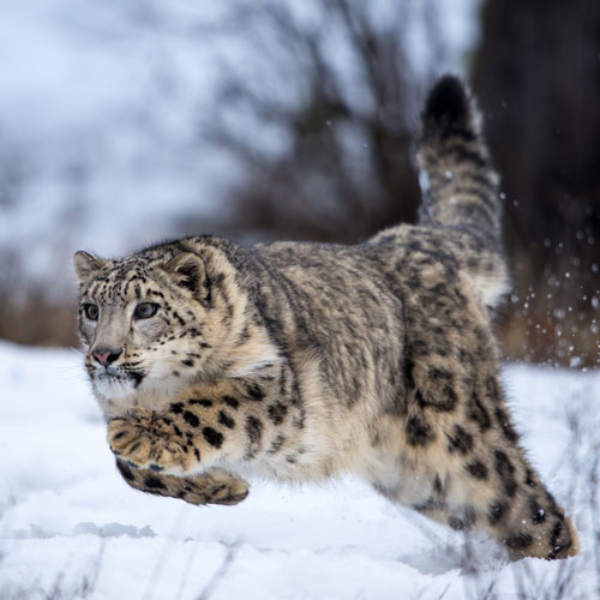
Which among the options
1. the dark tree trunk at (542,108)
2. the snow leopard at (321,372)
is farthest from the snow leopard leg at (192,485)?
the dark tree trunk at (542,108)

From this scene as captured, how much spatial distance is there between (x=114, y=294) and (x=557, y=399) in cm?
413

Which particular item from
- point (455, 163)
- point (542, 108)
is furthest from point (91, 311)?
point (542, 108)

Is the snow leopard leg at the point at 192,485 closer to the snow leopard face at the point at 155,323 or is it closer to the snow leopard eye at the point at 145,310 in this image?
the snow leopard face at the point at 155,323

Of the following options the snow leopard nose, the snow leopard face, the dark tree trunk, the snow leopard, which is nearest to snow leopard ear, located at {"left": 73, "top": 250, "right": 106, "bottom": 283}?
the snow leopard

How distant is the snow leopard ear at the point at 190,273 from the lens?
4133 millimetres

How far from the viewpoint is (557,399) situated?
7152 mm

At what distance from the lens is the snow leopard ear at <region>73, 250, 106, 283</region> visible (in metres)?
4.41

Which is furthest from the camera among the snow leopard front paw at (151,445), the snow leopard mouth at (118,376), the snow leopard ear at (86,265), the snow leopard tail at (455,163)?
the snow leopard tail at (455,163)

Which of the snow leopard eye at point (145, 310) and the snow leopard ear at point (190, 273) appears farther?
the snow leopard ear at point (190, 273)

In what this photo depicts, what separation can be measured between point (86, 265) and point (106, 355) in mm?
720

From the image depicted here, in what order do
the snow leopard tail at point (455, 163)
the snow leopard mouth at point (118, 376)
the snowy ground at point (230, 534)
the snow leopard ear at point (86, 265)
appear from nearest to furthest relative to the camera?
the snowy ground at point (230, 534) → the snow leopard mouth at point (118, 376) → the snow leopard ear at point (86, 265) → the snow leopard tail at point (455, 163)

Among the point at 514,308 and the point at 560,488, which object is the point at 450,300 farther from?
the point at 514,308

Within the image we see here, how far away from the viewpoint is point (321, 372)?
174 inches

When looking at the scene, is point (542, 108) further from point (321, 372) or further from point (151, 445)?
point (151, 445)
